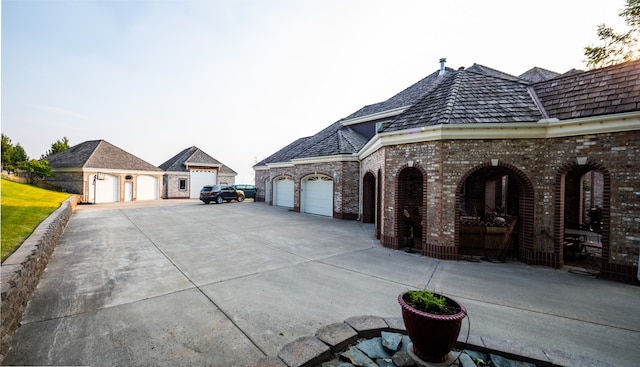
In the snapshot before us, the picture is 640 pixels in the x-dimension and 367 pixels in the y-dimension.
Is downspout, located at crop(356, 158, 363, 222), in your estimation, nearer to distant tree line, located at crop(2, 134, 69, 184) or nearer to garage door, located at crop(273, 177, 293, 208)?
garage door, located at crop(273, 177, 293, 208)

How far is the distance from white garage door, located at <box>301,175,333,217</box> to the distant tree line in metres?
24.2

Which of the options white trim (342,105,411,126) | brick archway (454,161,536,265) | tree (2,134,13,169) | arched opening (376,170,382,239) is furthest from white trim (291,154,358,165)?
tree (2,134,13,169)

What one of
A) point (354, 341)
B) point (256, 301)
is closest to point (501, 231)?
point (354, 341)

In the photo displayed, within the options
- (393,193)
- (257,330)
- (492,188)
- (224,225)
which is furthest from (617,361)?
(224,225)

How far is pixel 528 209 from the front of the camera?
25.2ft

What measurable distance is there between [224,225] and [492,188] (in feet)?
44.9

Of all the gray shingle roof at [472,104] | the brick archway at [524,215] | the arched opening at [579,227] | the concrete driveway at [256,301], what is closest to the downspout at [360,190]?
the gray shingle roof at [472,104]

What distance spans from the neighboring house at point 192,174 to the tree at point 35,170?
994cm

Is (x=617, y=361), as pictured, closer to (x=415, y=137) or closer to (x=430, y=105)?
(x=415, y=137)

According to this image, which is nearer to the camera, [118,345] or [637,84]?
[118,345]

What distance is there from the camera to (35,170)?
23.8m

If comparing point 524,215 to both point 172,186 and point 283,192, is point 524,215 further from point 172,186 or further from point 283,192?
point 172,186

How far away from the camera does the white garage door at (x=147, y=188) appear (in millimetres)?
28656

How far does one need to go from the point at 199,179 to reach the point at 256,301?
32216 millimetres
